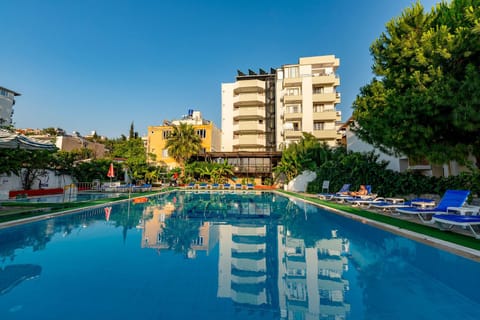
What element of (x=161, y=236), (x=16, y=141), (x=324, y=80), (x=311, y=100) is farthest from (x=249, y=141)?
(x=161, y=236)

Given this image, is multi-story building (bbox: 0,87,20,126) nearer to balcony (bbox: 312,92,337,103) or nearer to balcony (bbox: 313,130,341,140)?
balcony (bbox: 312,92,337,103)

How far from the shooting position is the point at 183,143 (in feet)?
114

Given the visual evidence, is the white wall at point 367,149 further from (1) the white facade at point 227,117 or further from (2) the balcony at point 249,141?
(1) the white facade at point 227,117

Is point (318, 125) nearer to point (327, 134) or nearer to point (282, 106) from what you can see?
point (327, 134)

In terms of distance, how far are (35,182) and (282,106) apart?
34753 mm

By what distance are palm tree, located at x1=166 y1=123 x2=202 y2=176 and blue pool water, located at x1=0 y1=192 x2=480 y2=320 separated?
2688 cm

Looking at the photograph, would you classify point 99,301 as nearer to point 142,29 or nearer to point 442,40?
point 442,40

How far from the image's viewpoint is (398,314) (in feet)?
10.3

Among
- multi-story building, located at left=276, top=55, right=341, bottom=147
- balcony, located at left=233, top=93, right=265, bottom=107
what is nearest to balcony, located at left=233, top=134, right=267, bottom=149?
multi-story building, located at left=276, top=55, right=341, bottom=147

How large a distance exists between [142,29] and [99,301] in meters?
23.6

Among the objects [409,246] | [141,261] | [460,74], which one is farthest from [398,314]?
[460,74]

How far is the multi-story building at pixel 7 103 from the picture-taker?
123 ft

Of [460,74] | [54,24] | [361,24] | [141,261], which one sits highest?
[361,24]

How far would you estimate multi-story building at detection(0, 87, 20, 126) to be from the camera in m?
37.5
